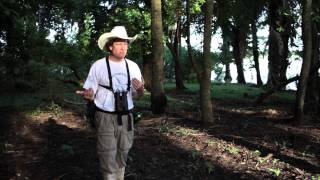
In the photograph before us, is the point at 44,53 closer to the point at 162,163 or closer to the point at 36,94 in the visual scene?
the point at 36,94

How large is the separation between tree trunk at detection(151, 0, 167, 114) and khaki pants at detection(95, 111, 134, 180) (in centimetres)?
695

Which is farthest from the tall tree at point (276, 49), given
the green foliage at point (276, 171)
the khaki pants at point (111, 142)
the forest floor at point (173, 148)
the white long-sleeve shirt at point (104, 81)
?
the white long-sleeve shirt at point (104, 81)

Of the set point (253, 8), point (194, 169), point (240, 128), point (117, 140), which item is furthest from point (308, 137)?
point (253, 8)

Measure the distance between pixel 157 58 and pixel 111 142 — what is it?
23.9 ft

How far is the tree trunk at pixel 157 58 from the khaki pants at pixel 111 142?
22.8ft

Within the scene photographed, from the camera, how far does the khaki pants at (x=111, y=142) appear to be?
21.9ft

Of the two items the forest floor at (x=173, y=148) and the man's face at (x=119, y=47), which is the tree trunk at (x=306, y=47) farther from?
the man's face at (x=119, y=47)

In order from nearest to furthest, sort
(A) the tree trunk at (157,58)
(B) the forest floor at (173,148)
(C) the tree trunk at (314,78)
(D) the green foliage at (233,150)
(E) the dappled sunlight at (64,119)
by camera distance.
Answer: (B) the forest floor at (173,148), (D) the green foliage at (233,150), (E) the dappled sunlight at (64,119), (A) the tree trunk at (157,58), (C) the tree trunk at (314,78)

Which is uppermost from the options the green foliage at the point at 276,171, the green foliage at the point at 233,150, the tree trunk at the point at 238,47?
the tree trunk at the point at 238,47

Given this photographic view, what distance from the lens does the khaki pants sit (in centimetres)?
667

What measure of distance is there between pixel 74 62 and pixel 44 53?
4417mm

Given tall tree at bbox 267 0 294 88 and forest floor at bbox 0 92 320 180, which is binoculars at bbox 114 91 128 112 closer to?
forest floor at bbox 0 92 320 180

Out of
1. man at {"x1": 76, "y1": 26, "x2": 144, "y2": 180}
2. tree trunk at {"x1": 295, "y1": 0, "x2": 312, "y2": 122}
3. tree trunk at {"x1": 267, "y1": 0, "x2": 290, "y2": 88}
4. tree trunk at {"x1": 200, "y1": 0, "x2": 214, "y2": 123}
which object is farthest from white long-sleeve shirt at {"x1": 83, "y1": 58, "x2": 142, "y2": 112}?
tree trunk at {"x1": 267, "y1": 0, "x2": 290, "y2": 88}

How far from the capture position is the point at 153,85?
13.9 meters
